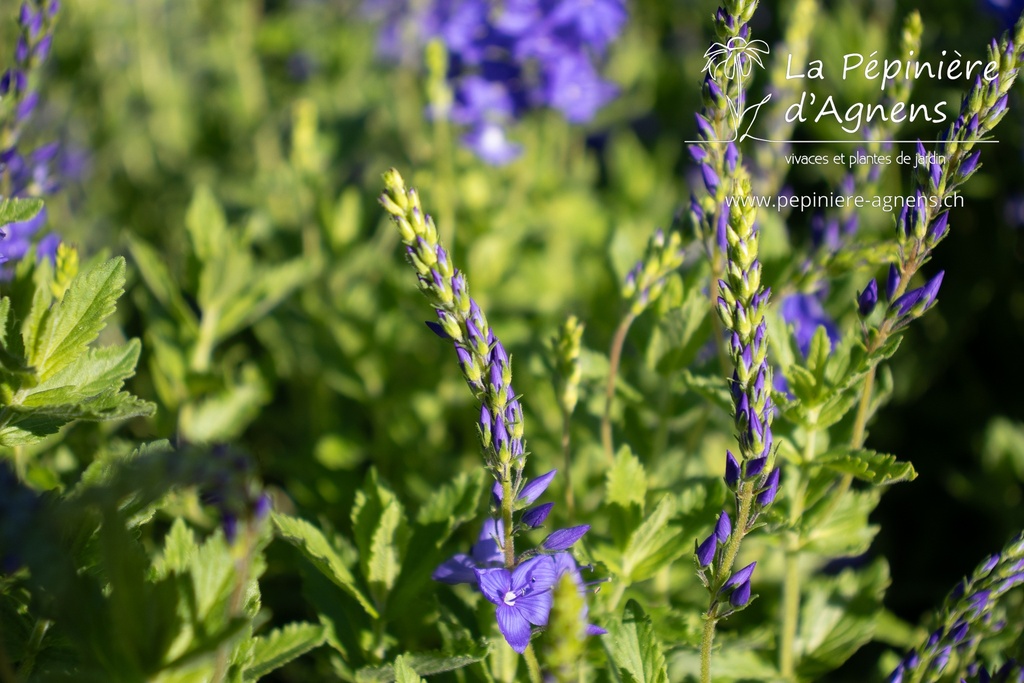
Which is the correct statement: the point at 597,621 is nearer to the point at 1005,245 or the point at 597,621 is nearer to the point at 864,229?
the point at 864,229

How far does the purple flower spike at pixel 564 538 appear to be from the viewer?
4.63 ft

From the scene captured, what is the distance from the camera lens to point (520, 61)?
127 inches

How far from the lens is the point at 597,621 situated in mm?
1673

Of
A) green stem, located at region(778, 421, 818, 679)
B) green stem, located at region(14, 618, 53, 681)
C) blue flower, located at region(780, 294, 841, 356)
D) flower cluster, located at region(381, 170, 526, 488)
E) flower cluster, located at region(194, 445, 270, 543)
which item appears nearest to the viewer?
flower cluster, located at region(194, 445, 270, 543)

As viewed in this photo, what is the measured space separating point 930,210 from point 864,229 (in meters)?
1.68

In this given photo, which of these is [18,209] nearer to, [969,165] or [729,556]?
[729,556]

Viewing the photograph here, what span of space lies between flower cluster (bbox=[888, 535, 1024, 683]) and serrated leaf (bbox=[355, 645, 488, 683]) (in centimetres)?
76

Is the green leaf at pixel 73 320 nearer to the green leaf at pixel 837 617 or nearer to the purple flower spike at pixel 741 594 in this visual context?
the purple flower spike at pixel 741 594

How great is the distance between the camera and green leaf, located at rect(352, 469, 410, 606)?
5.48ft

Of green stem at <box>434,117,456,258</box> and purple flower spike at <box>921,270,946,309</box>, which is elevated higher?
purple flower spike at <box>921,270,946,309</box>

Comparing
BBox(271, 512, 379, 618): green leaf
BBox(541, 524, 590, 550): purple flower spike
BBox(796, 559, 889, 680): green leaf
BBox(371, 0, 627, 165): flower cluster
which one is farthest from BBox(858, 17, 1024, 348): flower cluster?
BBox(371, 0, 627, 165): flower cluster

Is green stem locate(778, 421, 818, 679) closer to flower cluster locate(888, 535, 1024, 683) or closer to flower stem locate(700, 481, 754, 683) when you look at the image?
flower cluster locate(888, 535, 1024, 683)

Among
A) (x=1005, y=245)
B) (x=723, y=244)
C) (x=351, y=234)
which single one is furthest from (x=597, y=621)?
(x=1005, y=245)

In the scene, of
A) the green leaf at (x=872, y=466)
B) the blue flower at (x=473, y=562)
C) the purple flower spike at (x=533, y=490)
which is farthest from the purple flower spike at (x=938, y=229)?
the blue flower at (x=473, y=562)
